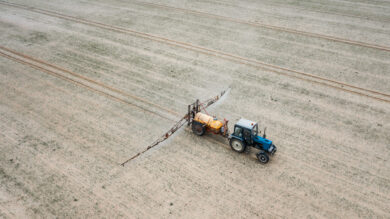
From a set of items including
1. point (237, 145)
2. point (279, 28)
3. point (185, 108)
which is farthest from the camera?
point (279, 28)

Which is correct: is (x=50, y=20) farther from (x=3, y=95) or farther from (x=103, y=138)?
(x=103, y=138)

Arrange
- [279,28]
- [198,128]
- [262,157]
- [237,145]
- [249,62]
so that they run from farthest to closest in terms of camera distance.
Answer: [279,28], [249,62], [198,128], [237,145], [262,157]

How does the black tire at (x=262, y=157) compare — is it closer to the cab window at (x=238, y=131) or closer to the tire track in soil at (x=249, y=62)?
the cab window at (x=238, y=131)

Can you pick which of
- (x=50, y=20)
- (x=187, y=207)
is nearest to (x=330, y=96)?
(x=187, y=207)

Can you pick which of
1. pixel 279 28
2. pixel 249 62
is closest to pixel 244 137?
pixel 249 62

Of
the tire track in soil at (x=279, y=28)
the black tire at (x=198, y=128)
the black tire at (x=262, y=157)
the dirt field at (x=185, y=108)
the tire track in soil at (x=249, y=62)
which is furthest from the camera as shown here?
the tire track in soil at (x=279, y=28)

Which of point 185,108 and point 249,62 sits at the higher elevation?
point 249,62

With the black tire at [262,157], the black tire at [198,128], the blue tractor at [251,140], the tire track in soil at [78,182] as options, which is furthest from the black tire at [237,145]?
the tire track in soil at [78,182]

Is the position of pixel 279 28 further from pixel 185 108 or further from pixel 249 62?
pixel 185 108

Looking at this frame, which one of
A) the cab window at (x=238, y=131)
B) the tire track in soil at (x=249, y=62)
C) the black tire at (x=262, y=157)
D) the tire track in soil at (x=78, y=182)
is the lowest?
the tire track in soil at (x=78, y=182)

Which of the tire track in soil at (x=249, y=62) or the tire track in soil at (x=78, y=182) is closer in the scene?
the tire track in soil at (x=78, y=182)
